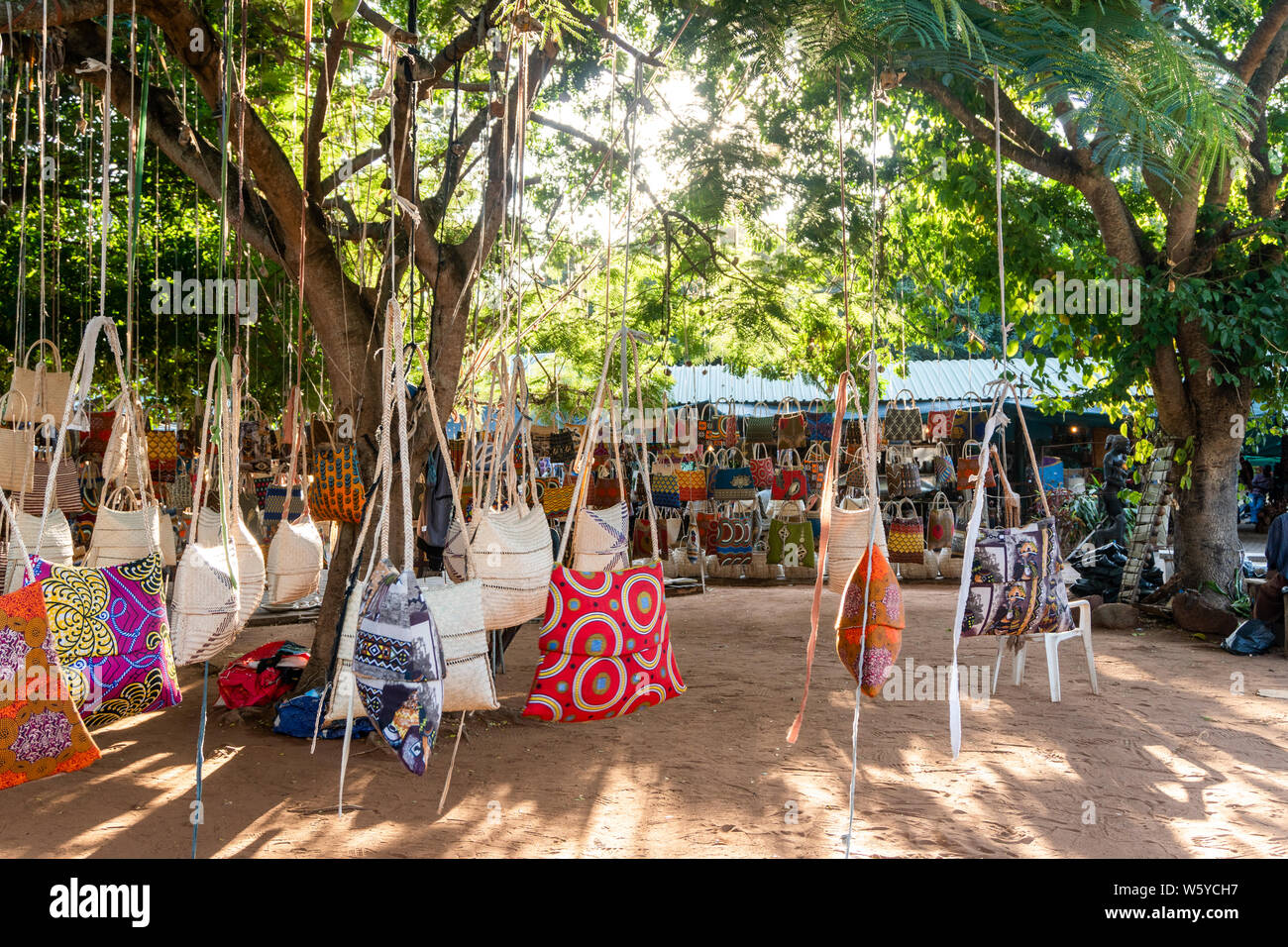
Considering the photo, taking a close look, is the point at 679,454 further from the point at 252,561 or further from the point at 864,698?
the point at 252,561

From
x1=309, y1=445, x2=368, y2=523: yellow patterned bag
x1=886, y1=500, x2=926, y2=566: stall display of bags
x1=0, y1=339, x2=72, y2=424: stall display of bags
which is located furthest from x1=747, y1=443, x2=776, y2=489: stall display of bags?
x1=0, y1=339, x2=72, y2=424: stall display of bags

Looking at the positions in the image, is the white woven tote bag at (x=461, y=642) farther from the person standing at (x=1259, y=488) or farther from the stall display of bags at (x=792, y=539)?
the person standing at (x=1259, y=488)

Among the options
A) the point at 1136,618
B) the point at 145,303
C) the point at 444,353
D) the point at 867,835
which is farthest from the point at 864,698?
the point at 145,303

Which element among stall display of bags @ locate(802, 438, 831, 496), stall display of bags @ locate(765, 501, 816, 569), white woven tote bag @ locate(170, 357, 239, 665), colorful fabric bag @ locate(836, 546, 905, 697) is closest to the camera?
colorful fabric bag @ locate(836, 546, 905, 697)

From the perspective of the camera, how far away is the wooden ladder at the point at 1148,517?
287 inches

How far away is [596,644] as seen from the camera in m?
3.79

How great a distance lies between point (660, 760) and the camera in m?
3.80

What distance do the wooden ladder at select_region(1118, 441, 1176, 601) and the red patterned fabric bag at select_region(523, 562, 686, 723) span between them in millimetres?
5051

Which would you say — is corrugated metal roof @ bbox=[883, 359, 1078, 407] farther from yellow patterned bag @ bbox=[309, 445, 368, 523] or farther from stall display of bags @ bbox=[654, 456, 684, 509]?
yellow patterned bag @ bbox=[309, 445, 368, 523]

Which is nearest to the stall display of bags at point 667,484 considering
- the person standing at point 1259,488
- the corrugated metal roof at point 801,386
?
the corrugated metal roof at point 801,386

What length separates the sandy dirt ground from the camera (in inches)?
115

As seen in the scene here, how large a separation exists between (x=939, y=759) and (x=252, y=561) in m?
2.71

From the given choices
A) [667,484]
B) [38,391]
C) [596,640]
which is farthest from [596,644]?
[667,484]

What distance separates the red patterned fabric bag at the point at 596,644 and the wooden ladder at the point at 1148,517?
199 inches
